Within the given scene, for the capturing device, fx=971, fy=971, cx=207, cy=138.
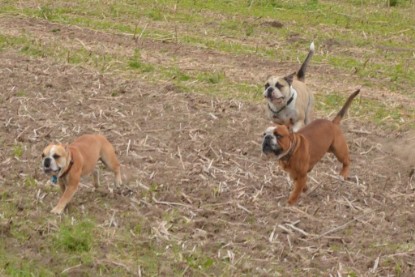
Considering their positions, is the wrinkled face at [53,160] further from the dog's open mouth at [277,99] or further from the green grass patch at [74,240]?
the dog's open mouth at [277,99]

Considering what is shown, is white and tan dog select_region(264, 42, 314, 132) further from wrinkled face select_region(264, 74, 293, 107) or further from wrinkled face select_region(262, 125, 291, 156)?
wrinkled face select_region(262, 125, 291, 156)

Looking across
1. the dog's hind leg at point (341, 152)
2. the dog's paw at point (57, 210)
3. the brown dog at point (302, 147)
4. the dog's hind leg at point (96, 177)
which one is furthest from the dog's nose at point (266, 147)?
the dog's paw at point (57, 210)

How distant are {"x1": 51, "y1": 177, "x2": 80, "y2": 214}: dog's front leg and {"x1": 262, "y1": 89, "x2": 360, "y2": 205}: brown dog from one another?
5.97 ft

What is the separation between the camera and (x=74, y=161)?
8.88 meters

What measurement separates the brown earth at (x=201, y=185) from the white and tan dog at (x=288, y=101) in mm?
299

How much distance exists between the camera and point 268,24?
1888cm

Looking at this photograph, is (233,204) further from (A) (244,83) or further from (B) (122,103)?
(A) (244,83)

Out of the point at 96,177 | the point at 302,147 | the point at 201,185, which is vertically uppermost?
the point at 302,147

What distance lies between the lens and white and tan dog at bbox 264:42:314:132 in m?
11.8

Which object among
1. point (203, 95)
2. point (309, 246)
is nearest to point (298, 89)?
→ point (203, 95)

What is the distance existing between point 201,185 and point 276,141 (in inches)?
37.2

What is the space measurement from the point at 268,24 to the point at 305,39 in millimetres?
1367

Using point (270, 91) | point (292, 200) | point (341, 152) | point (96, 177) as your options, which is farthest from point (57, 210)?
point (270, 91)

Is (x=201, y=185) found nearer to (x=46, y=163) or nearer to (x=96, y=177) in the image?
(x=96, y=177)
